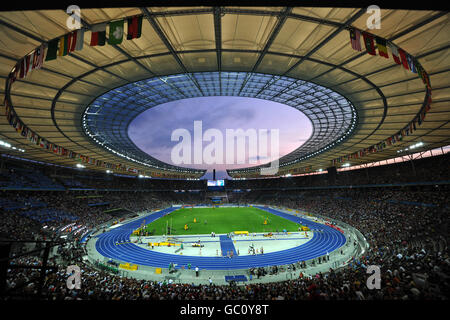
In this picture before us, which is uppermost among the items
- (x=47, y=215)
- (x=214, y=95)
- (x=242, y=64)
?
(x=214, y=95)

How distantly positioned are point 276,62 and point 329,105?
10696 mm

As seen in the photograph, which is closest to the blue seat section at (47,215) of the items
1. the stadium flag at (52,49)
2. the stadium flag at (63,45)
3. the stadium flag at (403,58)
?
the stadium flag at (52,49)

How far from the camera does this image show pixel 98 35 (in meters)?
7.70

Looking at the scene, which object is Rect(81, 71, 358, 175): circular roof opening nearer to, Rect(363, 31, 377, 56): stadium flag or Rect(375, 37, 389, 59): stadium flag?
Rect(363, 31, 377, 56): stadium flag

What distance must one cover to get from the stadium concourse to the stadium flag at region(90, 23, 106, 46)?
0.06 meters

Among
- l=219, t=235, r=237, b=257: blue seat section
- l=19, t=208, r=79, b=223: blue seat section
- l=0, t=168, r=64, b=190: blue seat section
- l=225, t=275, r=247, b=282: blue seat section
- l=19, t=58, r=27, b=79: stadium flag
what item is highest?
l=19, t=58, r=27, b=79: stadium flag

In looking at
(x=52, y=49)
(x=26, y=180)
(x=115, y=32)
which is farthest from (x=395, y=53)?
(x=26, y=180)

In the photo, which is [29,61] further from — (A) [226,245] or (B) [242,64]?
(A) [226,245]

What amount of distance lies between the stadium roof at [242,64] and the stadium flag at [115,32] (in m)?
0.59

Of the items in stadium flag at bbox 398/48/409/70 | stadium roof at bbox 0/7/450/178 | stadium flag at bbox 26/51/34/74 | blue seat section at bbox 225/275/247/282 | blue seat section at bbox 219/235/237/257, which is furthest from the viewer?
blue seat section at bbox 219/235/237/257


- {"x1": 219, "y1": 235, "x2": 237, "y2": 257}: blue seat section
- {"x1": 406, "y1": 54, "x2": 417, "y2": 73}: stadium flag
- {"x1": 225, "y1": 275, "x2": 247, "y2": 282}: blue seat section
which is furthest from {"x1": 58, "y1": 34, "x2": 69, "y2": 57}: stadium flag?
{"x1": 219, "y1": 235, "x2": 237, "y2": 257}: blue seat section

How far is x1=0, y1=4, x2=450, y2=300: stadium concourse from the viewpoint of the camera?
315 inches

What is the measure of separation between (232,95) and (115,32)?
15.1 meters
